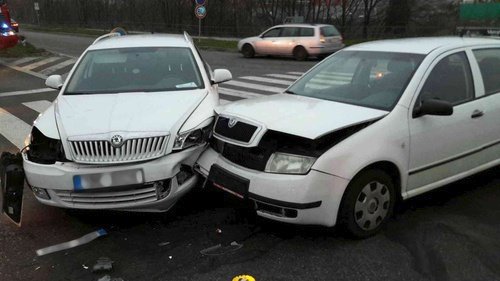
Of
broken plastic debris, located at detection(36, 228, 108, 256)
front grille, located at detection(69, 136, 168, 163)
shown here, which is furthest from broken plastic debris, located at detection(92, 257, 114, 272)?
front grille, located at detection(69, 136, 168, 163)

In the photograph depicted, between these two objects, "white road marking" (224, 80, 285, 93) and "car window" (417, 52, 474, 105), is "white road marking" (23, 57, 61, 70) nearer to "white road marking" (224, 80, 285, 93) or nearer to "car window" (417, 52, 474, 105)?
"white road marking" (224, 80, 285, 93)

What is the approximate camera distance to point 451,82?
4.52 meters

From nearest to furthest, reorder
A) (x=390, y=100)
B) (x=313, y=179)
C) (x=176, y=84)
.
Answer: (x=313, y=179), (x=390, y=100), (x=176, y=84)

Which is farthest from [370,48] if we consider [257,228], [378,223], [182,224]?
[182,224]

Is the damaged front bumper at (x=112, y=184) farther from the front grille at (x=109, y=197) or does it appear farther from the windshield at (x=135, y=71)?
the windshield at (x=135, y=71)

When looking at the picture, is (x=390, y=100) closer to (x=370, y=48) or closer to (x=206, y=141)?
(x=370, y=48)

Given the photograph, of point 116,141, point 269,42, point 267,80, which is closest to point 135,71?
point 116,141

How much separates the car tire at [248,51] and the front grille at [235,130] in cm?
1713

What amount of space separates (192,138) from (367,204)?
1.62 m

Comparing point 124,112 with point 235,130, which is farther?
point 124,112

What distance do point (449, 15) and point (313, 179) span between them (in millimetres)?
27851

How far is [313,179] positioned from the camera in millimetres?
3617

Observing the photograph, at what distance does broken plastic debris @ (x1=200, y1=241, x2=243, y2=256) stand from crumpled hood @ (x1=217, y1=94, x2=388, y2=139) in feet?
3.22

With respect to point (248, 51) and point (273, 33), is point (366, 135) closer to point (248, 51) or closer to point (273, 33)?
point (273, 33)
